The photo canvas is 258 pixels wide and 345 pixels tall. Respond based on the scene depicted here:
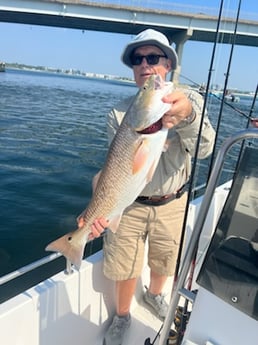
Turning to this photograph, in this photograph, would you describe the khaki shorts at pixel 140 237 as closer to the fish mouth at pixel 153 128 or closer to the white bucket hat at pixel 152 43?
the fish mouth at pixel 153 128

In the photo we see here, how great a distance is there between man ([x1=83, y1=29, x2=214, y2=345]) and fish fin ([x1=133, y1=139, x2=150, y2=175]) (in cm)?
33

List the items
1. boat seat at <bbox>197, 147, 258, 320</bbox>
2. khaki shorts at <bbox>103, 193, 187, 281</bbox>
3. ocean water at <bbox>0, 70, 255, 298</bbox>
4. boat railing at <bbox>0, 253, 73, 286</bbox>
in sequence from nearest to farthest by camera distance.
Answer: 1. boat seat at <bbox>197, 147, 258, 320</bbox>
2. boat railing at <bbox>0, 253, 73, 286</bbox>
3. khaki shorts at <bbox>103, 193, 187, 281</bbox>
4. ocean water at <bbox>0, 70, 255, 298</bbox>

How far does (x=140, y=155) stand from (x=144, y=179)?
0.17 metres

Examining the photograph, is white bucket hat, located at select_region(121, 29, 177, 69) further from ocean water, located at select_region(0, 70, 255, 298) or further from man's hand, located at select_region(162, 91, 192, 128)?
ocean water, located at select_region(0, 70, 255, 298)

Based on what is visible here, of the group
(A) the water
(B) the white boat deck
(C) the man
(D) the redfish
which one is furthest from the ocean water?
(D) the redfish

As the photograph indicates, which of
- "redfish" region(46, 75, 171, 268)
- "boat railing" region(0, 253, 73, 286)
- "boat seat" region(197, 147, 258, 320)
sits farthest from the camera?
"boat railing" region(0, 253, 73, 286)

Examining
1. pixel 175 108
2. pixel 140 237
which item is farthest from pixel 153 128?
pixel 140 237

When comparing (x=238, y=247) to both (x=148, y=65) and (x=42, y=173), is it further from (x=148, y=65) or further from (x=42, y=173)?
(x=42, y=173)

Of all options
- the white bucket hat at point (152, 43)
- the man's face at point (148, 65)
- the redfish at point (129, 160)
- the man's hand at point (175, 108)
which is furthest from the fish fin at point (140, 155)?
the white bucket hat at point (152, 43)

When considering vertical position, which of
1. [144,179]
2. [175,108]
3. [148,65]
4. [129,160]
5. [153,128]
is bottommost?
[144,179]

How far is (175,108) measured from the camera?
1760 millimetres

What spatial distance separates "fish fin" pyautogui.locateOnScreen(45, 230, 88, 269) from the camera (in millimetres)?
2051

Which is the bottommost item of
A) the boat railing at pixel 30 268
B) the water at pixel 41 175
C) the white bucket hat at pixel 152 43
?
the water at pixel 41 175

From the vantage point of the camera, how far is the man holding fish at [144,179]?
1.81 meters
